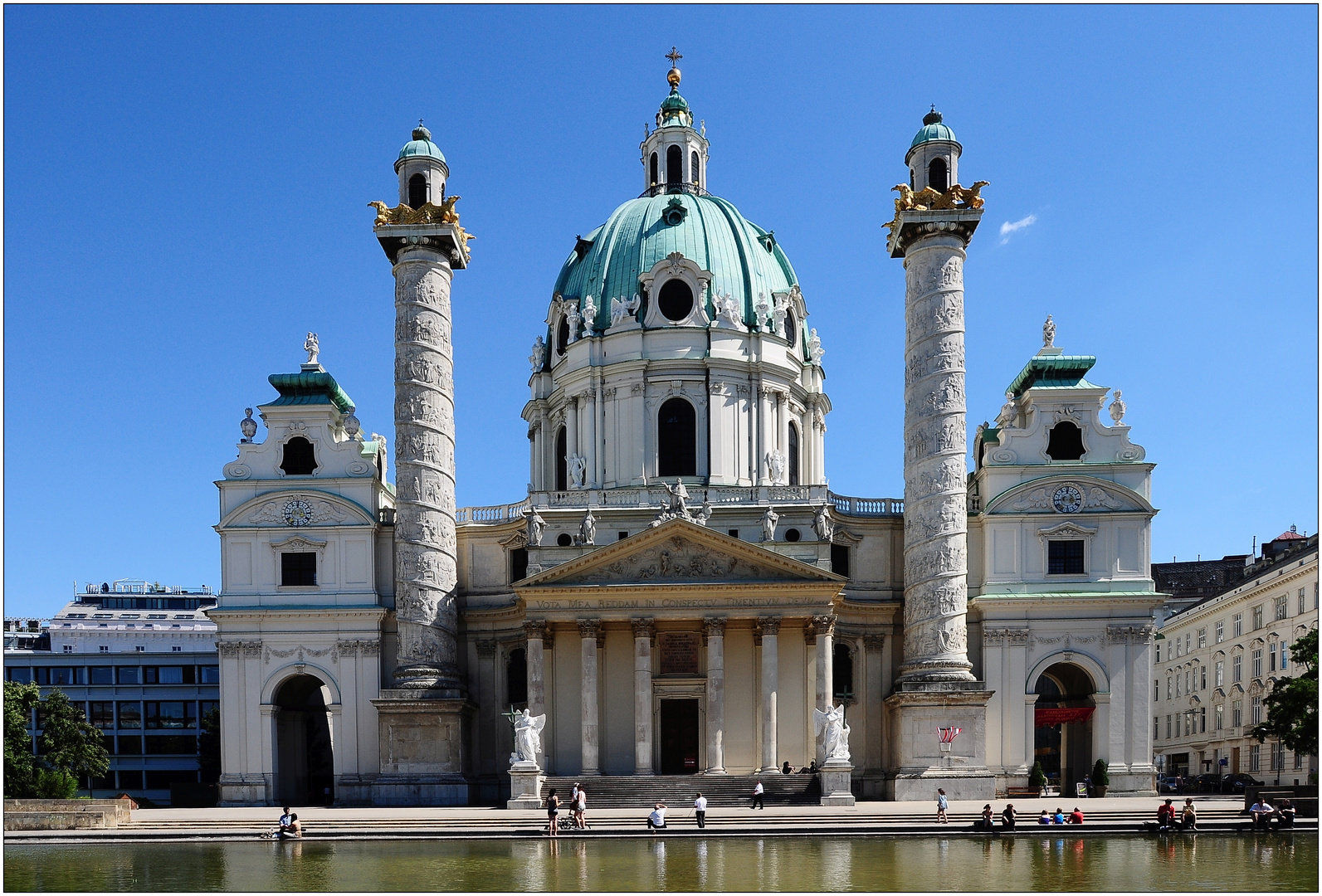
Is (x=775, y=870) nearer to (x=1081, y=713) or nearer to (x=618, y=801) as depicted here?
(x=618, y=801)

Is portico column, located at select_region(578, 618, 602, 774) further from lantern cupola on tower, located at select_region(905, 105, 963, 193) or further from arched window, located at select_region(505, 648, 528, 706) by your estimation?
lantern cupola on tower, located at select_region(905, 105, 963, 193)

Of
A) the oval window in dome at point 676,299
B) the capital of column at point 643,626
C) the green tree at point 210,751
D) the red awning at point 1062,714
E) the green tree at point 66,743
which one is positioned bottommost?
the green tree at point 210,751

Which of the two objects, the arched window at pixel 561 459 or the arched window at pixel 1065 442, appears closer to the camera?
the arched window at pixel 1065 442

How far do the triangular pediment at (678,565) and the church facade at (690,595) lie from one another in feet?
0.34

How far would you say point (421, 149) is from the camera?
52375mm

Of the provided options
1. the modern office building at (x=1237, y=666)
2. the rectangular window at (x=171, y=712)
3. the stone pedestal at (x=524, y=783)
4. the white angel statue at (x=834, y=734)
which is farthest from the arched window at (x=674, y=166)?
the rectangular window at (x=171, y=712)

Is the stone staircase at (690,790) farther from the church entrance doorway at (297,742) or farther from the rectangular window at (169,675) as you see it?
the rectangular window at (169,675)

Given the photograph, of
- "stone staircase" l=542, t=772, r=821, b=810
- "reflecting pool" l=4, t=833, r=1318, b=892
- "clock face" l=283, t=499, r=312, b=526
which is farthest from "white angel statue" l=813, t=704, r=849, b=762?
"clock face" l=283, t=499, r=312, b=526

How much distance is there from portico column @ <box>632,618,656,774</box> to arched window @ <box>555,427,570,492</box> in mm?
12473

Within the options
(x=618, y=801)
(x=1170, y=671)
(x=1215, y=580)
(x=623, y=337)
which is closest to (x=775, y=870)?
(x=618, y=801)

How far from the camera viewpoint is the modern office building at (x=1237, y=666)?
5859 centimetres

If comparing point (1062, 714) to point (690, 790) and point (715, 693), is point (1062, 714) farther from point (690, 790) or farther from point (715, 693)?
point (690, 790)

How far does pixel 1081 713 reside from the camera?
51469 millimetres

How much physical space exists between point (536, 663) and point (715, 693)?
6.54m
